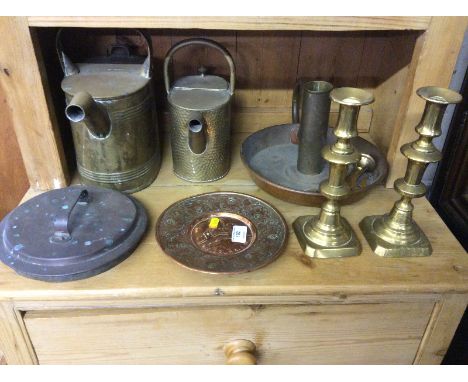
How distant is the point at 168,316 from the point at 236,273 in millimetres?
133

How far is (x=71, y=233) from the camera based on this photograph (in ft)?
2.23

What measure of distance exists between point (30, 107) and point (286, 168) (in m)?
0.50

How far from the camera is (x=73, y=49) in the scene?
0.92m

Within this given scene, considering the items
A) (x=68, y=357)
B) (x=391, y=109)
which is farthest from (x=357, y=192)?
(x=68, y=357)

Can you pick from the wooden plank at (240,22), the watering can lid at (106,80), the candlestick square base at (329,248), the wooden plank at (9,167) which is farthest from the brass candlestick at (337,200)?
the wooden plank at (9,167)

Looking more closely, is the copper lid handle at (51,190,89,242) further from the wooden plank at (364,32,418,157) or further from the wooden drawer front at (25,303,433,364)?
the wooden plank at (364,32,418,157)

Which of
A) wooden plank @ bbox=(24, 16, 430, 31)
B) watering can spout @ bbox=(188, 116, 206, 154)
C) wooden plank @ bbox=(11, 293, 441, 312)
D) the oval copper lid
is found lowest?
wooden plank @ bbox=(11, 293, 441, 312)

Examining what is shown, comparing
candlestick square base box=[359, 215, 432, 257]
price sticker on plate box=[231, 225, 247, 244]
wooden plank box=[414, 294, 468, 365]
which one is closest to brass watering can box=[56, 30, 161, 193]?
price sticker on plate box=[231, 225, 247, 244]

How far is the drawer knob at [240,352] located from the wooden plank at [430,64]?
1.52ft

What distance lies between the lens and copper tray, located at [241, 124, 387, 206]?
30.5 inches

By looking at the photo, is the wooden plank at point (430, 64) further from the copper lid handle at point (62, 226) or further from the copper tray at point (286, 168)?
the copper lid handle at point (62, 226)

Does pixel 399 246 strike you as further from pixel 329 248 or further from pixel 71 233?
pixel 71 233

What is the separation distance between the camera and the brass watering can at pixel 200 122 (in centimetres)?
77

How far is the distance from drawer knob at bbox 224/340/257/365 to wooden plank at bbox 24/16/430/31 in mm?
515
